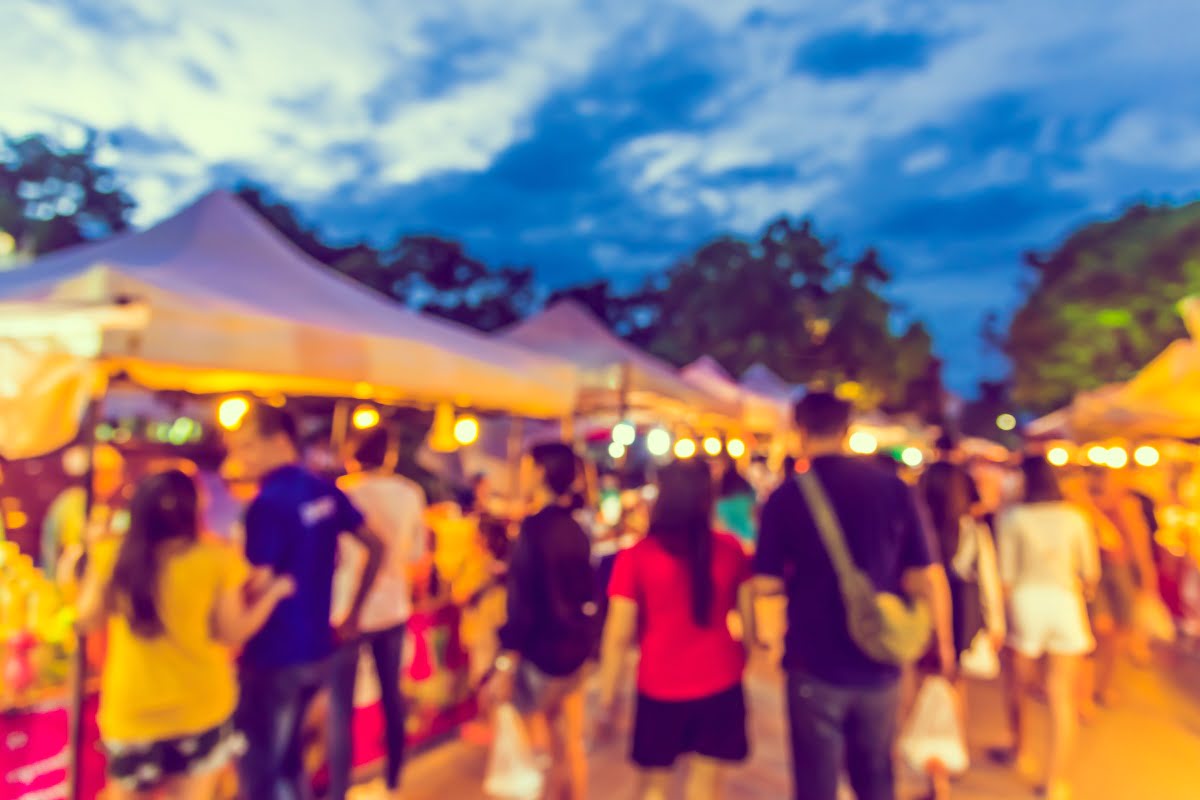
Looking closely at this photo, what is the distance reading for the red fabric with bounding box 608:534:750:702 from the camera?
3125 mm

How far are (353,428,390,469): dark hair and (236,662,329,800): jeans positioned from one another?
1188mm

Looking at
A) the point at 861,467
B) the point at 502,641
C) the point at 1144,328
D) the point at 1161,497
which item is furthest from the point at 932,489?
the point at 1144,328

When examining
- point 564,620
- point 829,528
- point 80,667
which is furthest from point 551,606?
point 80,667

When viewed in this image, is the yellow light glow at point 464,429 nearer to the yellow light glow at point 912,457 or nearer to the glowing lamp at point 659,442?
the glowing lamp at point 659,442

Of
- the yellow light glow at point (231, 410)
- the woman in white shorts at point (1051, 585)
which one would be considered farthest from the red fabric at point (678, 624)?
the yellow light glow at point (231, 410)

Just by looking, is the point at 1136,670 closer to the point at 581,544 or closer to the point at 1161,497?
the point at 1161,497

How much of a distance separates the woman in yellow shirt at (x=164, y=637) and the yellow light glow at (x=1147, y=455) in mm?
13497

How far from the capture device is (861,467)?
3018mm

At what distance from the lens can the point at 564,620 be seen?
364 cm

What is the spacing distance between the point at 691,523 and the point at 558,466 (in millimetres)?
794

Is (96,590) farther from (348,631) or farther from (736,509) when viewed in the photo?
(736,509)

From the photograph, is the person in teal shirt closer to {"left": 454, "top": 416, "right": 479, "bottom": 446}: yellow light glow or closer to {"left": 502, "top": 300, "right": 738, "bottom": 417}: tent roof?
{"left": 502, "top": 300, "right": 738, "bottom": 417}: tent roof

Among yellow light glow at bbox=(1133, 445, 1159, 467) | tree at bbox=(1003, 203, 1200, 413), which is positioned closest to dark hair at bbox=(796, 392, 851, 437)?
yellow light glow at bbox=(1133, 445, 1159, 467)

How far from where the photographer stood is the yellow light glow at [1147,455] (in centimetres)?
1285
